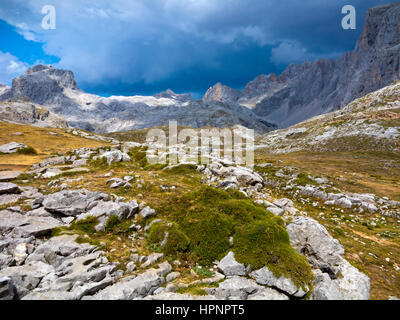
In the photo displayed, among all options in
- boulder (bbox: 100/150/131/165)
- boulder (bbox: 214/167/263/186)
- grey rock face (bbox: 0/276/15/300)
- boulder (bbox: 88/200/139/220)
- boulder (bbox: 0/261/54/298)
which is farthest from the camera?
boulder (bbox: 100/150/131/165)

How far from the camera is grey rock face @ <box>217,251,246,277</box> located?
28.7 ft

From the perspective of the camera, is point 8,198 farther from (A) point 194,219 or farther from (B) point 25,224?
(A) point 194,219

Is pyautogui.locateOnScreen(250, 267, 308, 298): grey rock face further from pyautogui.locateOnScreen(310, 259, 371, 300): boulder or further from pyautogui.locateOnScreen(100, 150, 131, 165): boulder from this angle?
pyautogui.locateOnScreen(100, 150, 131, 165): boulder

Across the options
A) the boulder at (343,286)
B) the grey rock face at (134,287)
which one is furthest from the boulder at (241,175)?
the grey rock face at (134,287)

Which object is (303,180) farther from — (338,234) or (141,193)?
(141,193)

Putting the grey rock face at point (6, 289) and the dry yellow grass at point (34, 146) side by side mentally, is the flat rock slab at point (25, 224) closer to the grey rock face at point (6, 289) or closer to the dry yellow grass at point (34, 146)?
the grey rock face at point (6, 289)

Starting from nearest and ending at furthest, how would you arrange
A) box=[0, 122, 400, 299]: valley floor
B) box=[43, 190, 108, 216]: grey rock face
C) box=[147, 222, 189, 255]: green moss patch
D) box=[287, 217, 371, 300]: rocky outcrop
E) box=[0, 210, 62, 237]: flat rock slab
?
1. box=[287, 217, 371, 300]: rocky outcrop
2. box=[0, 122, 400, 299]: valley floor
3. box=[147, 222, 189, 255]: green moss patch
4. box=[0, 210, 62, 237]: flat rock slab
5. box=[43, 190, 108, 216]: grey rock face

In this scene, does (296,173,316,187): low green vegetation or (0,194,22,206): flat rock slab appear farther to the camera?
(296,173,316,187): low green vegetation

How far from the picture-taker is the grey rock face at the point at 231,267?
8742 millimetres

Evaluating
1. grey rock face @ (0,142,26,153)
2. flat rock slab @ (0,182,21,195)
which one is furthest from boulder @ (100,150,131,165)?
grey rock face @ (0,142,26,153)

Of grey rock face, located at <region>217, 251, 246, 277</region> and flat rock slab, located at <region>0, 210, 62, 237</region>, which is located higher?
flat rock slab, located at <region>0, 210, 62, 237</region>

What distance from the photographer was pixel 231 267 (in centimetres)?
891

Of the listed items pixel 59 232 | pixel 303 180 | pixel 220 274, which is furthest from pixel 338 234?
pixel 59 232

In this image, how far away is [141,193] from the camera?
16.2 meters
